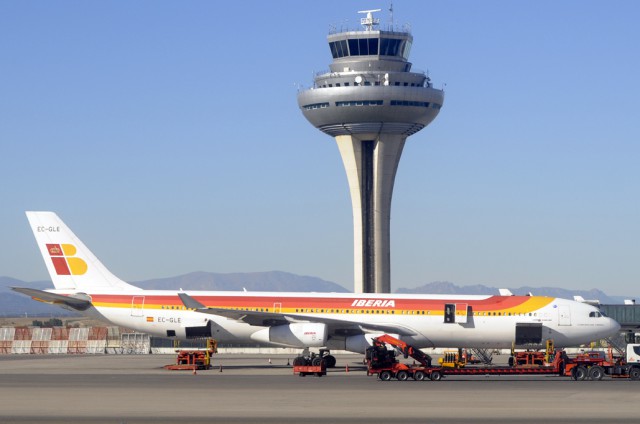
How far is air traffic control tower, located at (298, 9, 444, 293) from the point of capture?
12525 centimetres

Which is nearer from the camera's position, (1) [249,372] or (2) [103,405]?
(2) [103,405]

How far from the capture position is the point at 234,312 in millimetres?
52719

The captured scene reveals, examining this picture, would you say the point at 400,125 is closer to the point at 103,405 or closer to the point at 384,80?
the point at 384,80

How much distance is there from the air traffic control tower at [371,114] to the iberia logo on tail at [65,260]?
7195 cm

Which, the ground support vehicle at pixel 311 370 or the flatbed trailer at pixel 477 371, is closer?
the flatbed trailer at pixel 477 371

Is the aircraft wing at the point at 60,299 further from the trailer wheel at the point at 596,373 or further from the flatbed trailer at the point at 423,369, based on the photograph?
the trailer wheel at the point at 596,373

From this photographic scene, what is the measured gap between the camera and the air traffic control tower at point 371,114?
12525 cm

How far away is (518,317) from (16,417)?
3042cm

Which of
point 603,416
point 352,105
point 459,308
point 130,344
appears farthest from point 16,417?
point 352,105

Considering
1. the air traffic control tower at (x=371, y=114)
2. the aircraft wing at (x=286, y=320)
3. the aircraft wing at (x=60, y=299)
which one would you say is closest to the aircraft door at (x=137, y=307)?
the aircraft wing at (x=60, y=299)

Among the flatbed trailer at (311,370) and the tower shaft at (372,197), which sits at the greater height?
the tower shaft at (372,197)

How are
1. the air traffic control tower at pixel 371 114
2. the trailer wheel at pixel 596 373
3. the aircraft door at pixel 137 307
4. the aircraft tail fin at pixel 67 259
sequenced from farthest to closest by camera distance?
the air traffic control tower at pixel 371 114 → the aircraft tail fin at pixel 67 259 → the aircraft door at pixel 137 307 → the trailer wheel at pixel 596 373

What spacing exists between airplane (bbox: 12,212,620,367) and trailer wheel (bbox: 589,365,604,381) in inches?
342

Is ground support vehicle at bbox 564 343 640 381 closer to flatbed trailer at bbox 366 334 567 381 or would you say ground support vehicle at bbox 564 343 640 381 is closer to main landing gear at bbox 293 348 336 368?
flatbed trailer at bbox 366 334 567 381
